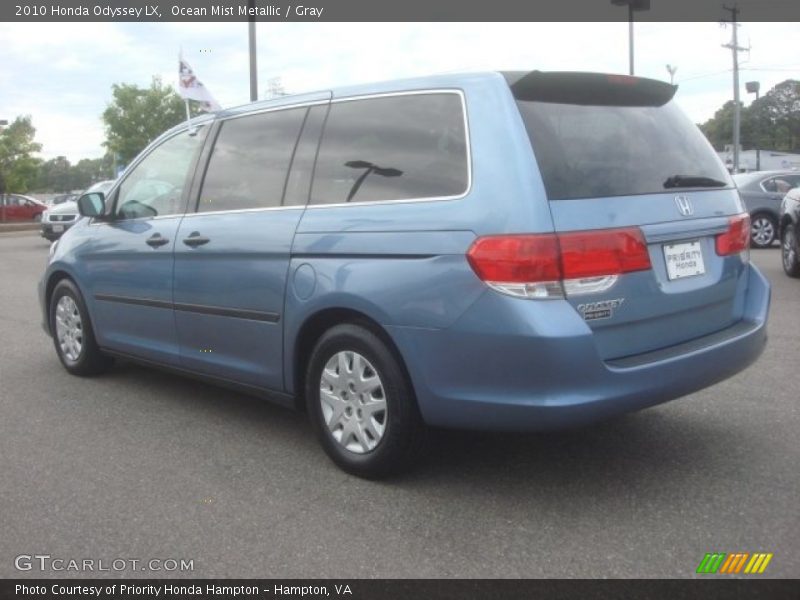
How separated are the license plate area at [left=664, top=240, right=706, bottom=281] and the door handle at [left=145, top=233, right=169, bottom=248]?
2842mm

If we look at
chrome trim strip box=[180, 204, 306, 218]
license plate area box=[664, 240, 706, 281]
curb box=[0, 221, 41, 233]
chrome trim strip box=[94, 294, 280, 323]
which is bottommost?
chrome trim strip box=[94, 294, 280, 323]

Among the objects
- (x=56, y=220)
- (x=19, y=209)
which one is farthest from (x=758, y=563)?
(x=19, y=209)

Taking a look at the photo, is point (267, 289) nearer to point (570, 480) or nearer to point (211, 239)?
point (211, 239)

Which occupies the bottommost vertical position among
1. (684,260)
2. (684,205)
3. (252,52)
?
(684,260)

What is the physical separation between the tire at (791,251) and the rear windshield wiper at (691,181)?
6822mm

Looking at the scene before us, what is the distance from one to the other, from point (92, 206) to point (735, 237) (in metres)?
4.04

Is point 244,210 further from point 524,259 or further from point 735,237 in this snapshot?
point 735,237

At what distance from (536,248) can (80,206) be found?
360cm

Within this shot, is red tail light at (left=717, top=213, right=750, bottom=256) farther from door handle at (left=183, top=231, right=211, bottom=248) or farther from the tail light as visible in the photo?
door handle at (left=183, top=231, right=211, bottom=248)

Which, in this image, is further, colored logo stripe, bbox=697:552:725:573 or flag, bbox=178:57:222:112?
flag, bbox=178:57:222:112

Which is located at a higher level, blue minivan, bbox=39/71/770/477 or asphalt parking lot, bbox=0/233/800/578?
blue minivan, bbox=39/71/770/477

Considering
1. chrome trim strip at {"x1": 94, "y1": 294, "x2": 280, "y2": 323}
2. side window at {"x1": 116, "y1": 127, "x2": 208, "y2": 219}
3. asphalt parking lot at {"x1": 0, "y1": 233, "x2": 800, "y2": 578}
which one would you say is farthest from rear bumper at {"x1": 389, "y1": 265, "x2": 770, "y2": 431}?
side window at {"x1": 116, "y1": 127, "x2": 208, "y2": 219}

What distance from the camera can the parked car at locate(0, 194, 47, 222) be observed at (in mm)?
33781

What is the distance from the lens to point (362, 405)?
371 centimetres
